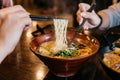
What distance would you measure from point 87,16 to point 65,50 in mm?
320

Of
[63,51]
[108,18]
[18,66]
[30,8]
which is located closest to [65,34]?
[63,51]

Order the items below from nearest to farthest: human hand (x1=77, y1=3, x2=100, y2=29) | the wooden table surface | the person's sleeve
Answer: the wooden table surface, human hand (x1=77, y1=3, x2=100, y2=29), the person's sleeve

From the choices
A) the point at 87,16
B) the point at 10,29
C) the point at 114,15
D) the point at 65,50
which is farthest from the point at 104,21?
the point at 10,29

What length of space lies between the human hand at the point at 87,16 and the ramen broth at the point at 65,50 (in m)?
0.21

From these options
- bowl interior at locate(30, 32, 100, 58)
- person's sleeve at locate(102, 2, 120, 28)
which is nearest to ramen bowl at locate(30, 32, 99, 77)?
bowl interior at locate(30, 32, 100, 58)

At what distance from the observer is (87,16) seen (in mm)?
1189

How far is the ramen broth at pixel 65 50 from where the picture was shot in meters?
0.93

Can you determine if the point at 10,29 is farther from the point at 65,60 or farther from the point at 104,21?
the point at 104,21

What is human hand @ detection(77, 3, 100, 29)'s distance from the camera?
118 centimetres

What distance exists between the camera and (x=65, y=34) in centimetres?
110

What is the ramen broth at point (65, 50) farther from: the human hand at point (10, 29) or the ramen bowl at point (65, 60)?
the human hand at point (10, 29)

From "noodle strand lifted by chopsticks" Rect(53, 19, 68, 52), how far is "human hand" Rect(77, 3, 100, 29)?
4.6 inches

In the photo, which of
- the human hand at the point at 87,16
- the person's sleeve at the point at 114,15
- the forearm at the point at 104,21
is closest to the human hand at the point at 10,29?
the human hand at the point at 87,16

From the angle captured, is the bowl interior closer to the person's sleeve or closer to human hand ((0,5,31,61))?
human hand ((0,5,31,61))
